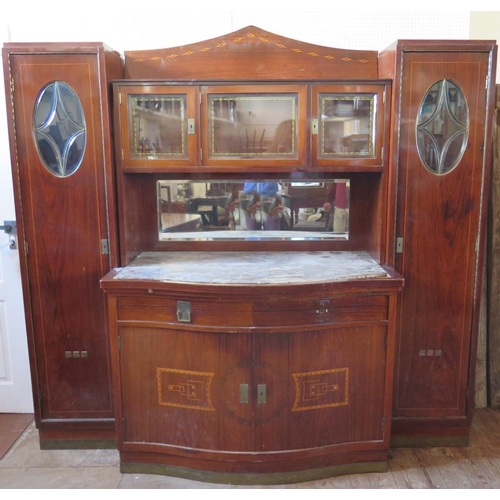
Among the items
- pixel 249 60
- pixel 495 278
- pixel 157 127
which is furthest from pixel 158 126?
pixel 495 278

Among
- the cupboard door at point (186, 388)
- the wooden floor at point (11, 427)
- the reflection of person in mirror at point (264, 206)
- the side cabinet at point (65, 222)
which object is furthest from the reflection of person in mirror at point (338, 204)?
the wooden floor at point (11, 427)

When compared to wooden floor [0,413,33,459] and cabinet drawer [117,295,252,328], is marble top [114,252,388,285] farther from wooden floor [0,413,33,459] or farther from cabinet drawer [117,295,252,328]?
wooden floor [0,413,33,459]

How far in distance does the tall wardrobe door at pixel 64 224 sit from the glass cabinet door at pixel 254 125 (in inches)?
20.2

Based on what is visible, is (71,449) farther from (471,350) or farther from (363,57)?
(363,57)

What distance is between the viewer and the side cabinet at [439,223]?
2.14m

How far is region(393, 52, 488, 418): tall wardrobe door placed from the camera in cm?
215

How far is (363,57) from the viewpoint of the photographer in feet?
7.70

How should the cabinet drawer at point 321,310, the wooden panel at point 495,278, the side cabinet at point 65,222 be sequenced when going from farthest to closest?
1. the wooden panel at point 495,278
2. the side cabinet at point 65,222
3. the cabinet drawer at point 321,310

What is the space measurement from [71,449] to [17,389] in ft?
1.87

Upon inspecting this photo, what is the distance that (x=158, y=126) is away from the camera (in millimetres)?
2225

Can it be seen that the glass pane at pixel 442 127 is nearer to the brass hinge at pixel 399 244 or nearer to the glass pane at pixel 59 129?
the brass hinge at pixel 399 244

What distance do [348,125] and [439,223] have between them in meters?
0.63

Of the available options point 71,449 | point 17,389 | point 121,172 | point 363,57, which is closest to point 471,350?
point 363,57

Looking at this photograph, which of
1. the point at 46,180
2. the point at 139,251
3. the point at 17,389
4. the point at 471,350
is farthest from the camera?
the point at 17,389
